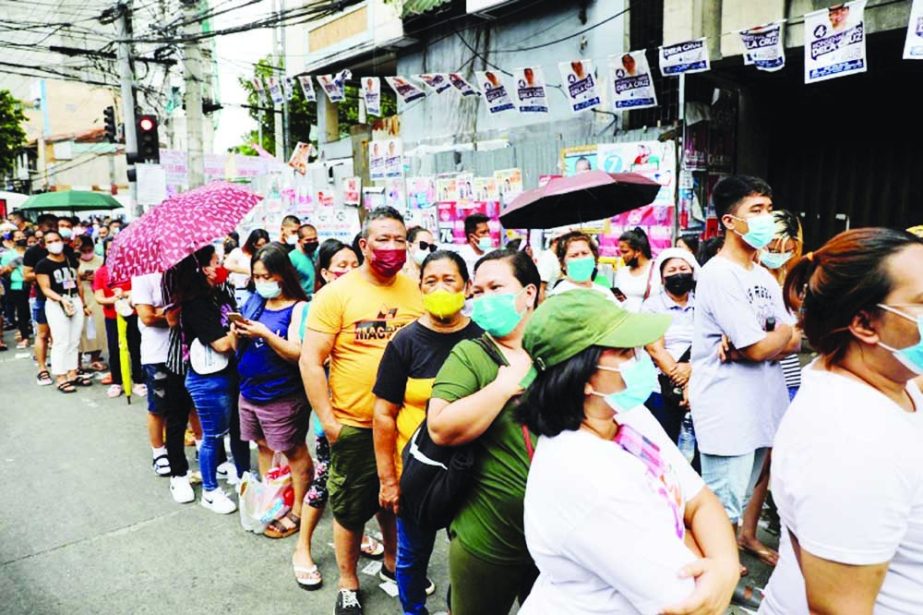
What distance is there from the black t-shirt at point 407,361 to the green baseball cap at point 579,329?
1.08 metres

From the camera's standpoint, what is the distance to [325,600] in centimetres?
333

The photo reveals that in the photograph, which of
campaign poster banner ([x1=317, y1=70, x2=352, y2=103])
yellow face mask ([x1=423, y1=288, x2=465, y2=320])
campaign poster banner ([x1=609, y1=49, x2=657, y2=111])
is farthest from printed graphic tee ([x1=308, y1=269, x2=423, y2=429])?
campaign poster banner ([x1=317, y1=70, x2=352, y2=103])

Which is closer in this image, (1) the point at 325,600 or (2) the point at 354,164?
(1) the point at 325,600

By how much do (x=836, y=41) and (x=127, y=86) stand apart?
12.3 meters

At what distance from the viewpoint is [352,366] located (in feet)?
10.2

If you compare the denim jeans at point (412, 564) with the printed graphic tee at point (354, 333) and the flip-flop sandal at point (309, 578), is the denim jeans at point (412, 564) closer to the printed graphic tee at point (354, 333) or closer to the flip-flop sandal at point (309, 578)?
the printed graphic tee at point (354, 333)

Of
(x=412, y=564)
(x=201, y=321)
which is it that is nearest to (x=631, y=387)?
(x=412, y=564)

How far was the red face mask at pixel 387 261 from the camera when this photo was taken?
3092 mm

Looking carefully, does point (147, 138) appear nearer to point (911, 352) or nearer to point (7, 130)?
point (911, 352)

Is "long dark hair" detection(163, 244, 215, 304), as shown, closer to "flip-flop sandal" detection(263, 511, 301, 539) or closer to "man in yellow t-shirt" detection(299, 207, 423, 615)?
"man in yellow t-shirt" detection(299, 207, 423, 615)

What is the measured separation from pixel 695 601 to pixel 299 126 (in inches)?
1232

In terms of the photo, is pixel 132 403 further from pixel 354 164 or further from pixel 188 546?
pixel 354 164

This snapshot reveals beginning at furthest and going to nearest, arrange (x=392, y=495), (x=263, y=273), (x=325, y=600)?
(x=263, y=273) → (x=325, y=600) → (x=392, y=495)

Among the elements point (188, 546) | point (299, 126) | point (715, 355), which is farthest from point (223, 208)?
point (299, 126)
